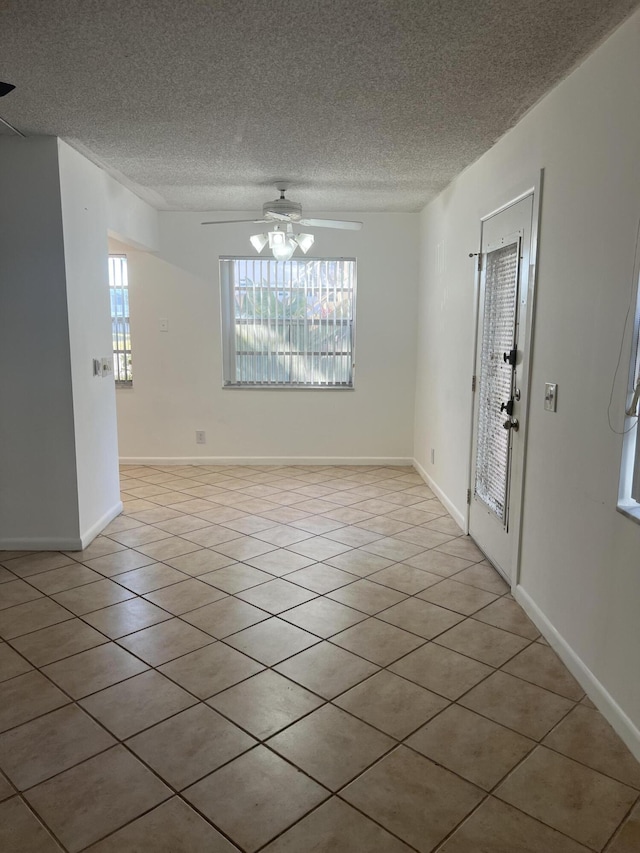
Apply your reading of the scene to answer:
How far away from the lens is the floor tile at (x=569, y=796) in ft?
5.29

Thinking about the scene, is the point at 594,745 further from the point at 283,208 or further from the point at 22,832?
the point at 283,208

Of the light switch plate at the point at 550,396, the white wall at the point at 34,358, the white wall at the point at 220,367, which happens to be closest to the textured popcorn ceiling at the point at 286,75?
the white wall at the point at 34,358

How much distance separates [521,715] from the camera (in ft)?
6.82

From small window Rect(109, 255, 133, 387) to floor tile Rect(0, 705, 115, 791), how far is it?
13.6 ft

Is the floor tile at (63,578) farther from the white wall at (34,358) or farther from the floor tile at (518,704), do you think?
the floor tile at (518,704)

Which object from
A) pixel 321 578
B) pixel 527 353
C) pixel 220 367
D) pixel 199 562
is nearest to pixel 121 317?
pixel 220 367

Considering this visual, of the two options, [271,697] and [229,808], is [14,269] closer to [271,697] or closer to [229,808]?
[271,697]

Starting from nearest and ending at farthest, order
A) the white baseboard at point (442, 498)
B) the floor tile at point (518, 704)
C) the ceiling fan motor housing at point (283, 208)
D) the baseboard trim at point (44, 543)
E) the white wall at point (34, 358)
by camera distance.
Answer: the floor tile at point (518, 704) → the white wall at point (34, 358) → the baseboard trim at point (44, 543) → the white baseboard at point (442, 498) → the ceiling fan motor housing at point (283, 208)

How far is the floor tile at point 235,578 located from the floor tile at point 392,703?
3.42 feet

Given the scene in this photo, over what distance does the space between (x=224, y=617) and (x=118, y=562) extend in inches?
39.4

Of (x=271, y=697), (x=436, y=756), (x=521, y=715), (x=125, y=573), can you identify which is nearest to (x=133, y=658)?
(x=271, y=697)

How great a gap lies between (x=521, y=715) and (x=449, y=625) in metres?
0.65

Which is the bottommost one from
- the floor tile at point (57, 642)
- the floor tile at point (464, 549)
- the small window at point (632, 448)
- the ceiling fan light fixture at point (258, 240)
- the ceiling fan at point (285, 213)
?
the floor tile at point (57, 642)

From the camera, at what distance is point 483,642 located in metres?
2.57
